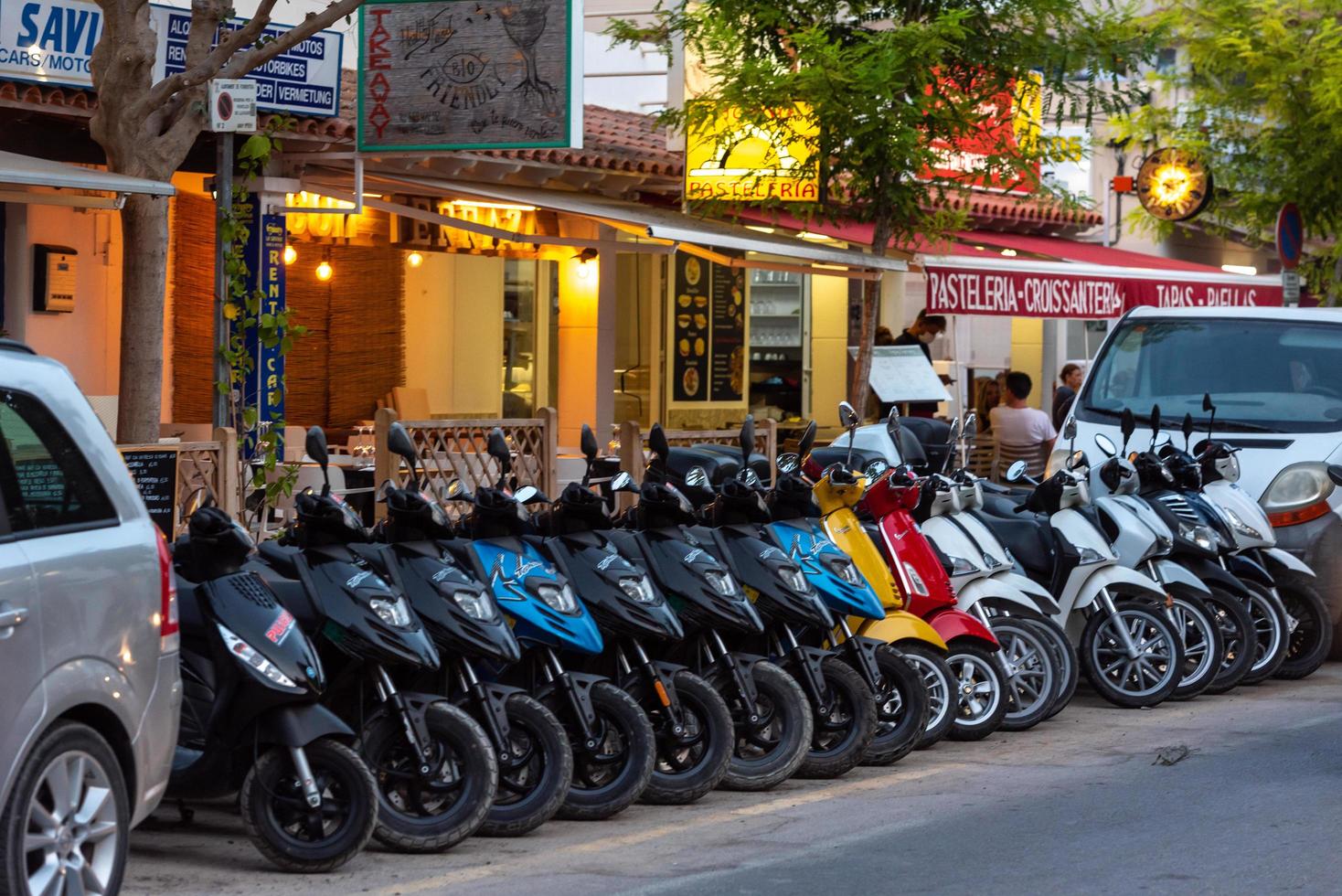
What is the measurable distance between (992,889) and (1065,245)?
60.2 feet

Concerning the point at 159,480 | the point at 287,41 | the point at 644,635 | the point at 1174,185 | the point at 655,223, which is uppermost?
the point at 1174,185

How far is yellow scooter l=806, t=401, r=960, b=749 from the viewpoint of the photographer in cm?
864

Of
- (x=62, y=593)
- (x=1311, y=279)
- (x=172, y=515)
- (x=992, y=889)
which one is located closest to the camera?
(x=62, y=593)

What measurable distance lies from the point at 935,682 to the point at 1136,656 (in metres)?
1.79

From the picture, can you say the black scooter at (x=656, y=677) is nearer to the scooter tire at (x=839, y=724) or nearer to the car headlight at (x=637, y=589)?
the car headlight at (x=637, y=589)

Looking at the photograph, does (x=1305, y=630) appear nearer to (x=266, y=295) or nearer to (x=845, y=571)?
(x=845, y=571)

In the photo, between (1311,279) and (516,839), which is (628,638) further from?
(1311,279)

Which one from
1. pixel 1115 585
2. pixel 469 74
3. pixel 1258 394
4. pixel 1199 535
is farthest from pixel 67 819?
pixel 1258 394

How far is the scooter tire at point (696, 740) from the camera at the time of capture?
298 inches

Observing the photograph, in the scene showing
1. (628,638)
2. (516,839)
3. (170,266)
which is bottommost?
(516,839)

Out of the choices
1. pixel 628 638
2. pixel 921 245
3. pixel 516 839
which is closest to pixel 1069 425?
pixel 628 638

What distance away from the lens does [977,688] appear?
909cm

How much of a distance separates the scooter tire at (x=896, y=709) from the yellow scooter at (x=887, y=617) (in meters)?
0.12

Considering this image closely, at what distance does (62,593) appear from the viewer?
17.2ft
